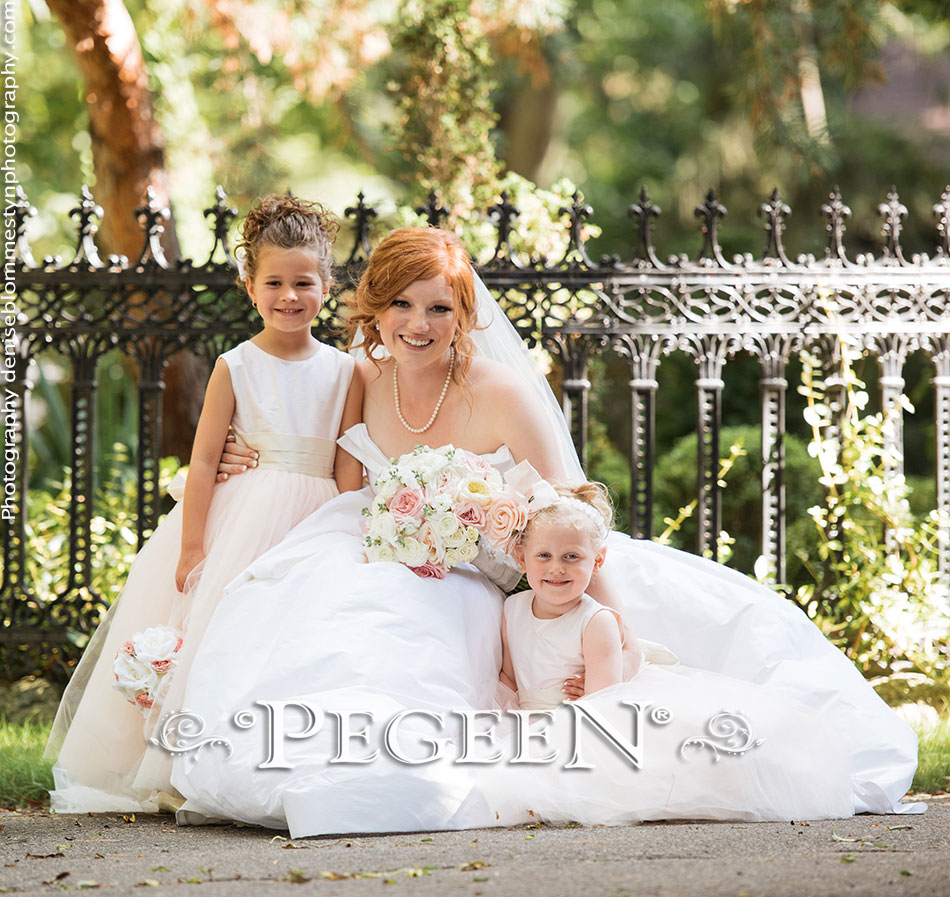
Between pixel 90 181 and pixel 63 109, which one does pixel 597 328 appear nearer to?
pixel 90 181

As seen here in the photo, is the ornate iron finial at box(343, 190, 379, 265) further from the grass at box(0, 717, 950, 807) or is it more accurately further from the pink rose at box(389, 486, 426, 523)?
the grass at box(0, 717, 950, 807)

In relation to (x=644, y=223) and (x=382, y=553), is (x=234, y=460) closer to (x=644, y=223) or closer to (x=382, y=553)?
(x=382, y=553)

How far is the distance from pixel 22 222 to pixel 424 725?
3.24m

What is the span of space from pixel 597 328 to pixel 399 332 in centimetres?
154

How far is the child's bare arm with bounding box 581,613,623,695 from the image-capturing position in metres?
3.41

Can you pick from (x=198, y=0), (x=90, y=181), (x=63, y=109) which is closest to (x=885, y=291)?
(x=198, y=0)

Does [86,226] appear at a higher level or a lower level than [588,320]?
higher

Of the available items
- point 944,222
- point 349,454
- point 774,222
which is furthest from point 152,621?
point 944,222

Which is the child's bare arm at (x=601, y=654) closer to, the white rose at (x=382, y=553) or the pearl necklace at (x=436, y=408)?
the white rose at (x=382, y=553)

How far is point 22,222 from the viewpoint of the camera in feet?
16.6

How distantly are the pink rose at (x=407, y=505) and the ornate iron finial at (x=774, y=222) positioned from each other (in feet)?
7.61

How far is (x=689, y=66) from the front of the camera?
13820mm

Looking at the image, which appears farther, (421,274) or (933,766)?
(933,766)

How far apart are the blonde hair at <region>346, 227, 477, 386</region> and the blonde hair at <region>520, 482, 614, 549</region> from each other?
2.01 feet
